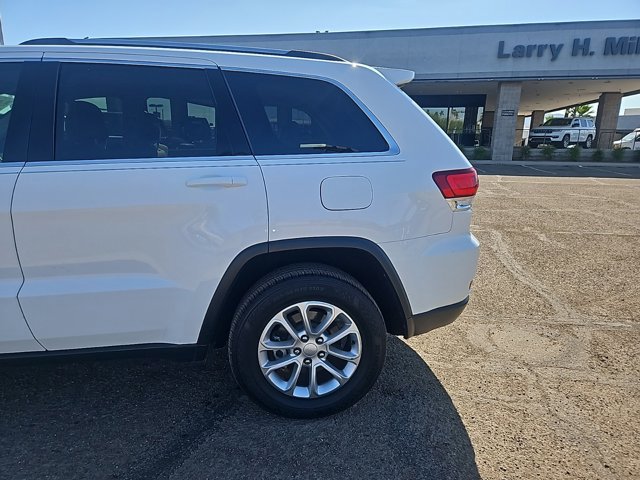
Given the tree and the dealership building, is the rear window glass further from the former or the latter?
the tree

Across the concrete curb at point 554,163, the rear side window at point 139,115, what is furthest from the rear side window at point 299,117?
the concrete curb at point 554,163

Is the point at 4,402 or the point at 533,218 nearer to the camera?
the point at 4,402

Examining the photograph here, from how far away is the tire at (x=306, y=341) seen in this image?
7.53ft

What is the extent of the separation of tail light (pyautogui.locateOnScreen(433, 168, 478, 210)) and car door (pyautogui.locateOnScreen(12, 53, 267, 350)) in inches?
41.1

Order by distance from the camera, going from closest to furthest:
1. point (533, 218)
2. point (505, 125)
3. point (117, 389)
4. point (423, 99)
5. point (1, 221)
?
point (1, 221), point (117, 389), point (533, 218), point (505, 125), point (423, 99)

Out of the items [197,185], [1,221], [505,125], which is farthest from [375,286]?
[505,125]

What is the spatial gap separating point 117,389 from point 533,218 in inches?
302

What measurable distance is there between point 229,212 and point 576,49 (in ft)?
79.0

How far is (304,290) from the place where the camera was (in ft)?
7.52

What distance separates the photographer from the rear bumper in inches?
99.1

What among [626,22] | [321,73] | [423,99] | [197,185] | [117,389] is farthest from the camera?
[423,99]

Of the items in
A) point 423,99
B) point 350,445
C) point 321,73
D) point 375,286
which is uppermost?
point 423,99

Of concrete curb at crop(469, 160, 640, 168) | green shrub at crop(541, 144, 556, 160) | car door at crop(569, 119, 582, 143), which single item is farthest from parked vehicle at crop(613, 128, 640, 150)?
green shrub at crop(541, 144, 556, 160)

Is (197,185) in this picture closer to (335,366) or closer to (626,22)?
(335,366)
